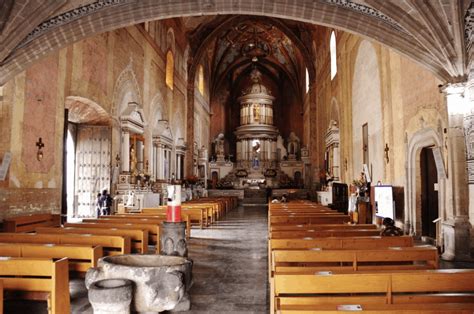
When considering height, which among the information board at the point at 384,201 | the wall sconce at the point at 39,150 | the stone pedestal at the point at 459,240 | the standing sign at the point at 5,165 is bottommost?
the stone pedestal at the point at 459,240

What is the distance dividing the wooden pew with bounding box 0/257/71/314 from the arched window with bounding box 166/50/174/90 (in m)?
18.6

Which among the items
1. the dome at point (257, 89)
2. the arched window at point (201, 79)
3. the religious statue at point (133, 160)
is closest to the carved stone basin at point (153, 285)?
the religious statue at point (133, 160)

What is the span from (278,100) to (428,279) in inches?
1402

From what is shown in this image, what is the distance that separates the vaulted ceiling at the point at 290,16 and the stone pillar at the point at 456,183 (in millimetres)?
411

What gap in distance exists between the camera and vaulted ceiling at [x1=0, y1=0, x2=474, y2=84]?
7.23 m

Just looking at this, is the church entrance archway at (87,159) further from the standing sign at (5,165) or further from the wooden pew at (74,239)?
the wooden pew at (74,239)

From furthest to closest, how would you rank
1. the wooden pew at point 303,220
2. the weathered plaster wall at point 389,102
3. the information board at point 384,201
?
the information board at point 384,201 < the weathered plaster wall at point 389,102 < the wooden pew at point 303,220

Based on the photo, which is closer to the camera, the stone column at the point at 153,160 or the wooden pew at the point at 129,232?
the wooden pew at the point at 129,232

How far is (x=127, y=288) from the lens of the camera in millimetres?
3289

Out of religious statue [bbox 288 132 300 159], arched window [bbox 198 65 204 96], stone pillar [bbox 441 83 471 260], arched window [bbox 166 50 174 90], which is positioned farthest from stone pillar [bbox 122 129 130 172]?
religious statue [bbox 288 132 300 159]

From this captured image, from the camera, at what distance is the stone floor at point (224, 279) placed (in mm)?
4242

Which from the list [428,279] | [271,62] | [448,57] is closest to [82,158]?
[448,57]

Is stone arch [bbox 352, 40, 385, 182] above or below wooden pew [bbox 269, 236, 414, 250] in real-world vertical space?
above

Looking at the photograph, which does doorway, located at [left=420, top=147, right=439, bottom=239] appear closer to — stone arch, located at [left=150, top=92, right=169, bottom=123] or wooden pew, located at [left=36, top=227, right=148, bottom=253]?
wooden pew, located at [left=36, top=227, right=148, bottom=253]
